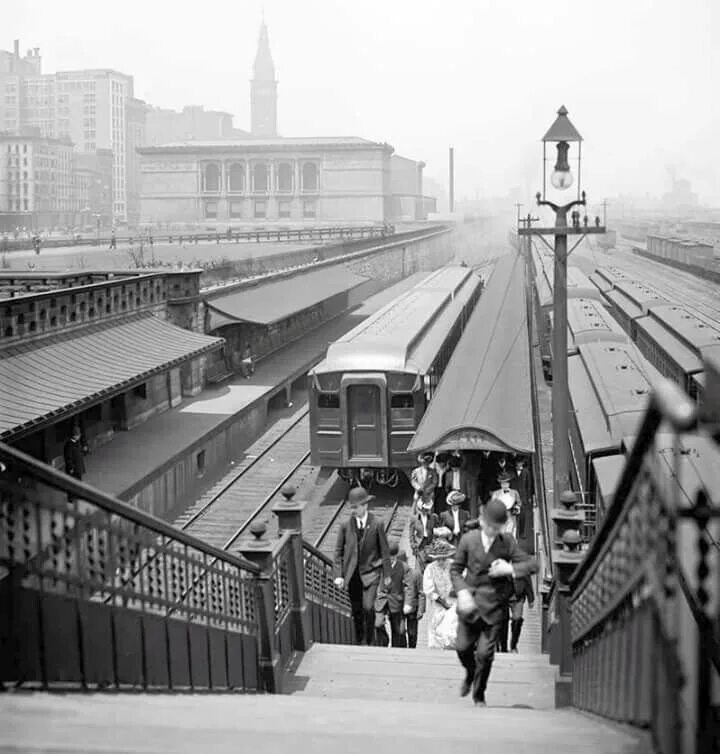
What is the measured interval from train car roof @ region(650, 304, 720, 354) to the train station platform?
906cm

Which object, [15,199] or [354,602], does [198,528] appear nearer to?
[354,602]

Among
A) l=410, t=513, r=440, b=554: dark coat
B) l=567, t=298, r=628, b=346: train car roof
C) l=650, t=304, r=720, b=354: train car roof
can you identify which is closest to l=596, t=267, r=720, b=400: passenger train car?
l=650, t=304, r=720, b=354: train car roof

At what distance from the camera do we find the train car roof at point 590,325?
1908 cm

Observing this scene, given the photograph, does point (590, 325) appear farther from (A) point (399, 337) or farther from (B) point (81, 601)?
(B) point (81, 601)

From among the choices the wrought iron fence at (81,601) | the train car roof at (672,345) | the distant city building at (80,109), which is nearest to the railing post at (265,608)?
the wrought iron fence at (81,601)

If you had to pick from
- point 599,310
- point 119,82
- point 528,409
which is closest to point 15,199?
point 119,82

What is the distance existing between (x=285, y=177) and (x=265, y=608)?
83331 mm

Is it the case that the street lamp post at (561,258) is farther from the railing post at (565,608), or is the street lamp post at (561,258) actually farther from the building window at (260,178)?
the building window at (260,178)

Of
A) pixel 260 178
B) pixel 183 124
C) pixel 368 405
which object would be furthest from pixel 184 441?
pixel 183 124

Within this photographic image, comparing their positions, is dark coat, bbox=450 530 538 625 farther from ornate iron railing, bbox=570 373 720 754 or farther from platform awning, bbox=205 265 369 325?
platform awning, bbox=205 265 369 325

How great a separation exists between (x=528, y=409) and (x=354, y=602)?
756 cm

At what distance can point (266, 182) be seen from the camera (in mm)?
88188

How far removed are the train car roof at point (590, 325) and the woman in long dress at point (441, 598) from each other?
10.0m

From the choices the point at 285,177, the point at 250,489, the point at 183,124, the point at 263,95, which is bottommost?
the point at 250,489
